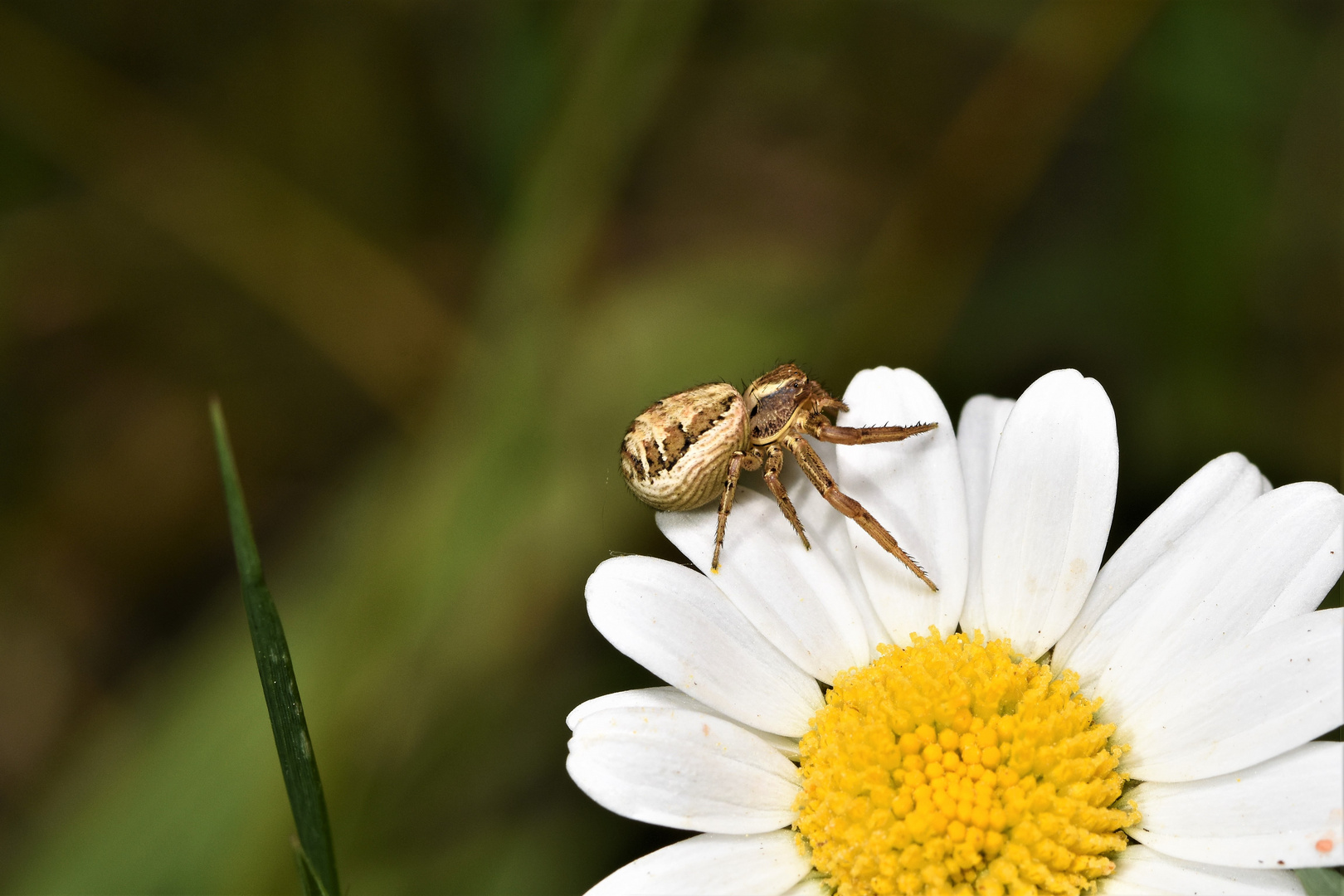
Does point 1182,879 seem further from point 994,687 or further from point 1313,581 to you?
point 1313,581

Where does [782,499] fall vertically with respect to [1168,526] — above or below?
above

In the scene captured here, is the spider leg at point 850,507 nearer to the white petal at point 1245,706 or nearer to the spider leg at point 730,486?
the spider leg at point 730,486

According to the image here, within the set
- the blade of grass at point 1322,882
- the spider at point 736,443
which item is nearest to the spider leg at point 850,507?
the spider at point 736,443

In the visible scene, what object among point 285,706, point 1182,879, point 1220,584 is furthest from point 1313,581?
point 285,706

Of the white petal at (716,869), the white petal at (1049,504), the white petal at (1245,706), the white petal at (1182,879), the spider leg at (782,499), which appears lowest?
the white petal at (1182,879)

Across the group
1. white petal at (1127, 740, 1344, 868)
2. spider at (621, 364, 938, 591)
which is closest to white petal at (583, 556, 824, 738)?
spider at (621, 364, 938, 591)

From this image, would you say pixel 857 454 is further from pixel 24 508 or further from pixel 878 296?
pixel 24 508
